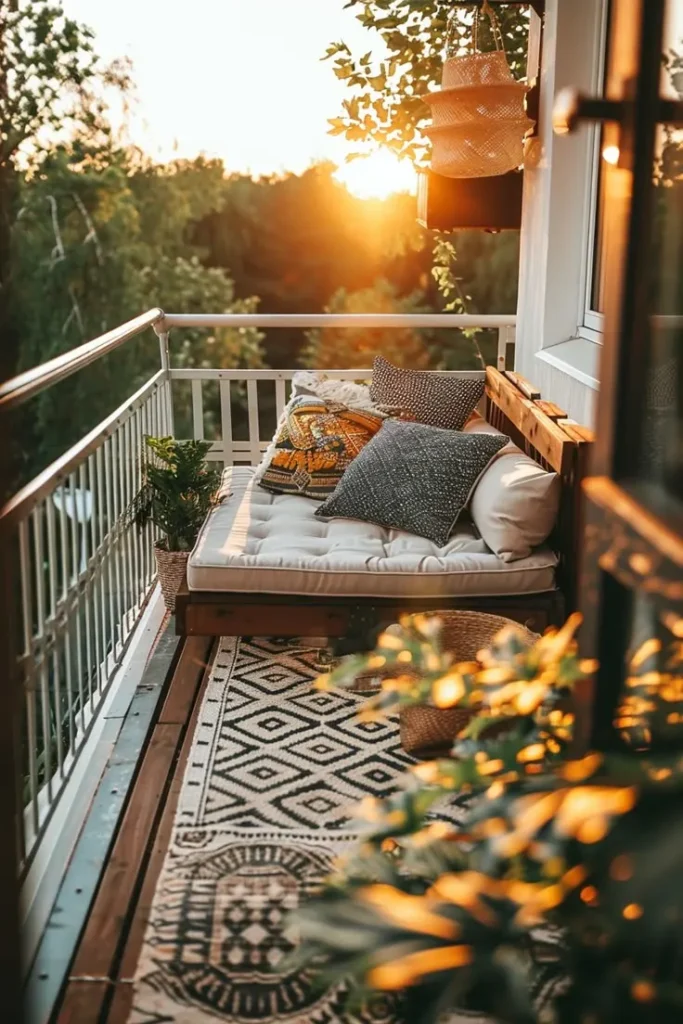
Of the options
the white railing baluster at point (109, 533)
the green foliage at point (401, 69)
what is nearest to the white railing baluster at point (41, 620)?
the white railing baluster at point (109, 533)

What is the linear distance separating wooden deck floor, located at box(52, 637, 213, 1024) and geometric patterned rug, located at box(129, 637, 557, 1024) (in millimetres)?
26

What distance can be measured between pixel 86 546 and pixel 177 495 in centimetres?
98

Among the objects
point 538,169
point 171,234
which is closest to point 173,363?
point 171,234

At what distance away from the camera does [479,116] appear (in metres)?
3.78

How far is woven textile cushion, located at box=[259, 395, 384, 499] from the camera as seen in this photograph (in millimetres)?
3850

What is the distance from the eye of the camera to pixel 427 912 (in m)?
0.93

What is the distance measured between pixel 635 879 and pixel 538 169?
3.77 metres

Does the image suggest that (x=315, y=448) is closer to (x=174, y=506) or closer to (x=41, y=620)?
(x=174, y=506)

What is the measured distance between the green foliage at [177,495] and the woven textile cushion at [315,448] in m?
0.25

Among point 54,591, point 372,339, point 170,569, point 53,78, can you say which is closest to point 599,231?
point 170,569

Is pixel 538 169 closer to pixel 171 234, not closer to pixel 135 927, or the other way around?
pixel 135 927

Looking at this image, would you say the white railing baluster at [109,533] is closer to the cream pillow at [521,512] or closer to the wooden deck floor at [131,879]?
the wooden deck floor at [131,879]

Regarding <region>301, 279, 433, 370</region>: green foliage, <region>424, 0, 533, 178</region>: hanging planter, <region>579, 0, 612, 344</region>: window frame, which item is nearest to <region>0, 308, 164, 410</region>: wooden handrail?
<region>424, 0, 533, 178</region>: hanging planter

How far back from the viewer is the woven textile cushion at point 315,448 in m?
3.85
